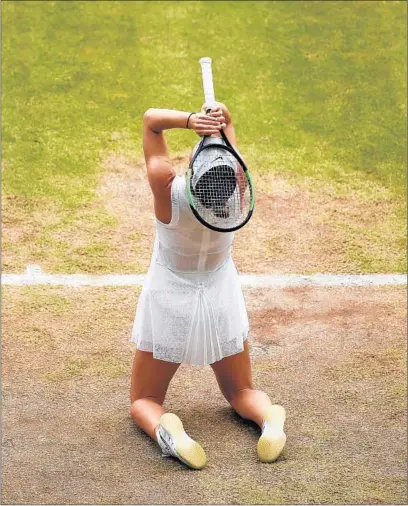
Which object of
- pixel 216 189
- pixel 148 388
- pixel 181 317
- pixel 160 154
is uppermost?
pixel 160 154

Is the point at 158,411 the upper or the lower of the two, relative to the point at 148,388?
lower

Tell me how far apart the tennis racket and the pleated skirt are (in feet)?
1.87

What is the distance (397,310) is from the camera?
760cm

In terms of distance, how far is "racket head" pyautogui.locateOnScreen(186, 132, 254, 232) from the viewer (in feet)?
18.0

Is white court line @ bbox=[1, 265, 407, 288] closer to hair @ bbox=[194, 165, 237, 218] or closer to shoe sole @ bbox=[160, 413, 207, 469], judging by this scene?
shoe sole @ bbox=[160, 413, 207, 469]

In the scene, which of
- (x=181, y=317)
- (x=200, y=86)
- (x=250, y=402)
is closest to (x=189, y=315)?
(x=181, y=317)

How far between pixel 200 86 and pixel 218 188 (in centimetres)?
503

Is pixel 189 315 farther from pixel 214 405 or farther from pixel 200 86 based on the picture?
pixel 200 86

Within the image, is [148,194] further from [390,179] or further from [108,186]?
[390,179]

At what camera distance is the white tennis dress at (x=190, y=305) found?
19.5ft

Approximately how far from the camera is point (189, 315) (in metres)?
6.02

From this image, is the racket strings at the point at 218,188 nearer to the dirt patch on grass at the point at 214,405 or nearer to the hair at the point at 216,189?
the hair at the point at 216,189

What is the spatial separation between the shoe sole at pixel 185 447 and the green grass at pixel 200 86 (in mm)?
2902

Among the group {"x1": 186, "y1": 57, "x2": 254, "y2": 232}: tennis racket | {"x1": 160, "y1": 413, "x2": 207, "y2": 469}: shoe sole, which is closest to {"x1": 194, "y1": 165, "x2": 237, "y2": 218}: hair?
{"x1": 186, "y1": 57, "x2": 254, "y2": 232}: tennis racket
